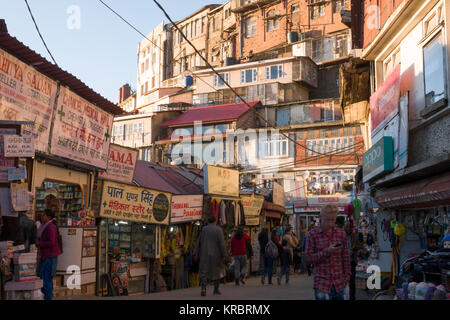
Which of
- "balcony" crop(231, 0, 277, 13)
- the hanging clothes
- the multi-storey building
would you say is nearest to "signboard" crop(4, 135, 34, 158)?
the multi-storey building

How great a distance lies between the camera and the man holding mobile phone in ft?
19.0

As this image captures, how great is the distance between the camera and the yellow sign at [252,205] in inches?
823

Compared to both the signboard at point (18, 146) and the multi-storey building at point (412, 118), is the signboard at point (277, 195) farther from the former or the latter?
the signboard at point (18, 146)

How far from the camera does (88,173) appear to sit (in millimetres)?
12938

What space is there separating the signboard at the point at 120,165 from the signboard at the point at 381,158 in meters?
6.60

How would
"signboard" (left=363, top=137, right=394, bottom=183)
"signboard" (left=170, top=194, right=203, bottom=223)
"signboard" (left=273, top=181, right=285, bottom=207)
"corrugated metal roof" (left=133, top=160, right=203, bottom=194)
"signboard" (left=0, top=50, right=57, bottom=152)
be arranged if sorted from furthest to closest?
"signboard" (left=273, top=181, right=285, bottom=207), "corrugated metal roof" (left=133, top=160, right=203, bottom=194), "signboard" (left=170, top=194, right=203, bottom=223), "signboard" (left=363, top=137, right=394, bottom=183), "signboard" (left=0, top=50, right=57, bottom=152)

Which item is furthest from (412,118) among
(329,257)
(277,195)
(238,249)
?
(277,195)

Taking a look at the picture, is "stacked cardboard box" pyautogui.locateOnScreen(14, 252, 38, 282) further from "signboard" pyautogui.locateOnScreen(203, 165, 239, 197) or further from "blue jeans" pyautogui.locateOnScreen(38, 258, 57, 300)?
"signboard" pyautogui.locateOnScreen(203, 165, 239, 197)

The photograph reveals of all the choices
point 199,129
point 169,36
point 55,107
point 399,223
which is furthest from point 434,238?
point 169,36

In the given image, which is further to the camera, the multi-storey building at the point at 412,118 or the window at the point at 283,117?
the window at the point at 283,117

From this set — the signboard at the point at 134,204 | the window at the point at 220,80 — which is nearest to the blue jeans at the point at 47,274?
the signboard at the point at 134,204

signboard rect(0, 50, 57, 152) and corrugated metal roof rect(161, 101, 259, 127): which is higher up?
corrugated metal roof rect(161, 101, 259, 127)

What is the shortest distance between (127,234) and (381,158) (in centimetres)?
741

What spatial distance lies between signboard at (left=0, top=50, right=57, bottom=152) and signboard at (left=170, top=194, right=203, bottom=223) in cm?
587
